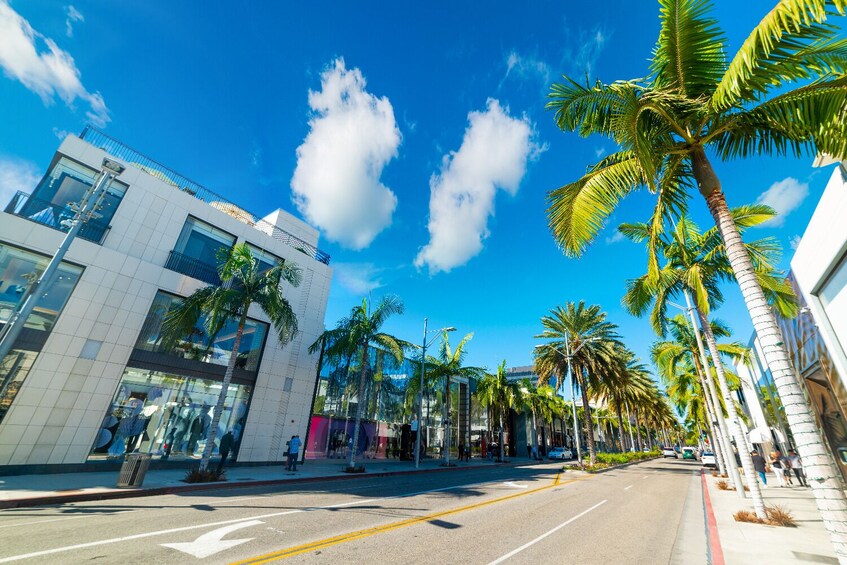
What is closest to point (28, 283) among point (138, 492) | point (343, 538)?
point (138, 492)

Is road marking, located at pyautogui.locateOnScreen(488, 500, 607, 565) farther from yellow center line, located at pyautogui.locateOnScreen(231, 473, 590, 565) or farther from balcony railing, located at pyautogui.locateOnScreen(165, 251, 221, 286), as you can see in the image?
balcony railing, located at pyautogui.locateOnScreen(165, 251, 221, 286)

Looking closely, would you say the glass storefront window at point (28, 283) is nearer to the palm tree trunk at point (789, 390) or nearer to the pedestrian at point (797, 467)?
the palm tree trunk at point (789, 390)

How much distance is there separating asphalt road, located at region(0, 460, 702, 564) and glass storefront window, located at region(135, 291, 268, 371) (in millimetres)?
8440

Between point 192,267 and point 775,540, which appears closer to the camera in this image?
point 775,540

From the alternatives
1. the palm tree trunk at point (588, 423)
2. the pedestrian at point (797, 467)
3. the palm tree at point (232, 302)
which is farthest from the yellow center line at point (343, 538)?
the palm tree trunk at point (588, 423)

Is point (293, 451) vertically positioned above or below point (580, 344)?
below

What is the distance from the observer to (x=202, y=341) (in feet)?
61.1

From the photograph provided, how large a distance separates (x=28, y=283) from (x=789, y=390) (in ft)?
76.2

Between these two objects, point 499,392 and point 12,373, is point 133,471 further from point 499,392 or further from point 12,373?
point 499,392

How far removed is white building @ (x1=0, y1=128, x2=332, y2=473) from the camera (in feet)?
44.5

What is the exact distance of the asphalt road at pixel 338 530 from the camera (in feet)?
19.5

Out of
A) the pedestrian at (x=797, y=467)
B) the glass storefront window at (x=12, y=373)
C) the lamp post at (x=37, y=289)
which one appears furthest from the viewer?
the pedestrian at (x=797, y=467)

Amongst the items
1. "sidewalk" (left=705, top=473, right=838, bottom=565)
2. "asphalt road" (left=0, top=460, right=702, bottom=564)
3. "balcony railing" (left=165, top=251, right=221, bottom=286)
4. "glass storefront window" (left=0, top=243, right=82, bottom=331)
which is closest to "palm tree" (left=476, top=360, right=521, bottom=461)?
"asphalt road" (left=0, top=460, right=702, bottom=564)

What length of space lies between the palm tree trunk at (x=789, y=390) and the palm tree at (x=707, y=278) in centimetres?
463
